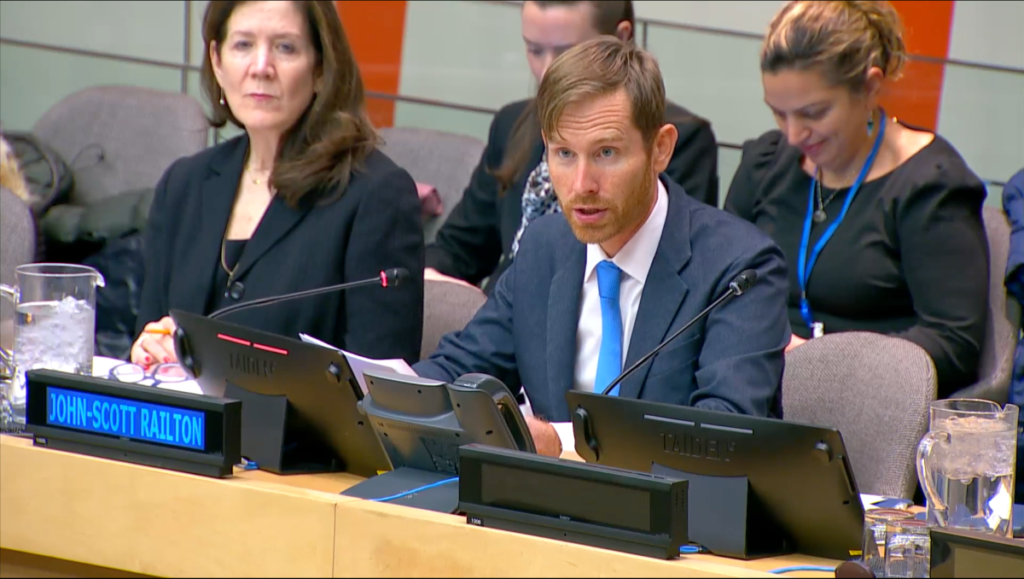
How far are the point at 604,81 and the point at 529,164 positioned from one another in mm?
1144

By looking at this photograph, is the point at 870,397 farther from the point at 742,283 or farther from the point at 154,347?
the point at 154,347

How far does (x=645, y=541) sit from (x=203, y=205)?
160cm

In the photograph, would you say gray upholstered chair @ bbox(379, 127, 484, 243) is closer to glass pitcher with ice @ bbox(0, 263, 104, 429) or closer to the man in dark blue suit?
the man in dark blue suit

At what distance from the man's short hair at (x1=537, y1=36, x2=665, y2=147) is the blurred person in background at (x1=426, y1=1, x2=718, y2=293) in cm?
86

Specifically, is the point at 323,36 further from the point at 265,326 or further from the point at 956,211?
the point at 956,211

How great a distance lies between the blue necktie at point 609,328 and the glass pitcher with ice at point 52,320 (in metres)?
0.81

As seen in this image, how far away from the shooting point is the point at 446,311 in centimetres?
280

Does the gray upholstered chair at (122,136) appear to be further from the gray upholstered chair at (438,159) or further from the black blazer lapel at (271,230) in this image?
the black blazer lapel at (271,230)

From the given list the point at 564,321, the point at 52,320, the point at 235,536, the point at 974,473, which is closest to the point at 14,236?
the point at 52,320

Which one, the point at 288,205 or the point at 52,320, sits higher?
the point at 288,205

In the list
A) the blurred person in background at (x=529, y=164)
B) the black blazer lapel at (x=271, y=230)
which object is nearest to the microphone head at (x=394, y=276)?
the black blazer lapel at (x=271, y=230)

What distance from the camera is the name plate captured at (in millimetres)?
1607

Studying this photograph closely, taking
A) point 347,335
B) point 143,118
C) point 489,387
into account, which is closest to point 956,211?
point 347,335

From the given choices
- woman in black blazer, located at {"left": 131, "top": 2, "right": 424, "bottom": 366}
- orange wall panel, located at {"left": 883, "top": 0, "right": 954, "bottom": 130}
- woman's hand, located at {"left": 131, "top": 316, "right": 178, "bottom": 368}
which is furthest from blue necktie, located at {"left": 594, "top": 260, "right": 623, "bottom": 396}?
orange wall panel, located at {"left": 883, "top": 0, "right": 954, "bottom": 130}
